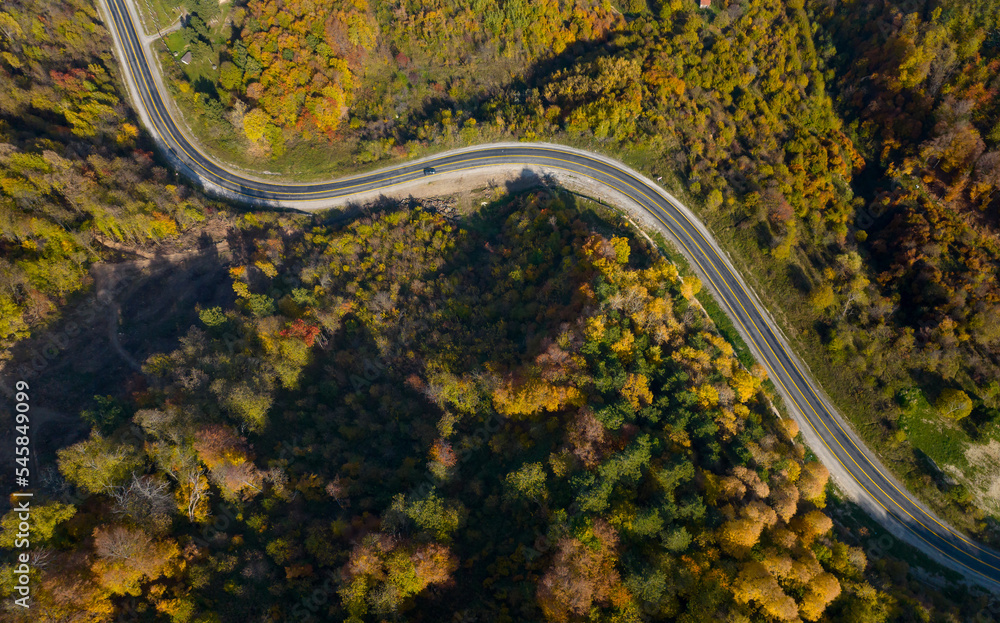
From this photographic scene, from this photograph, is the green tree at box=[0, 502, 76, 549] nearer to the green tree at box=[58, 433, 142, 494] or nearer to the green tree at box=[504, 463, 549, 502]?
the green tree at box=[58, 433, 142, 494]

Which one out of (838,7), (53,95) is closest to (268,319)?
(53,95)

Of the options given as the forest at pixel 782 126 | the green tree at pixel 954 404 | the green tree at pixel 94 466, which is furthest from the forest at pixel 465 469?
the green tree at pixel 954 404

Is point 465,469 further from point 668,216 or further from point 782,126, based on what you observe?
point 782,126

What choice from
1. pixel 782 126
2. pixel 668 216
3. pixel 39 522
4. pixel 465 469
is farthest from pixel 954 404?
pixel 39 522

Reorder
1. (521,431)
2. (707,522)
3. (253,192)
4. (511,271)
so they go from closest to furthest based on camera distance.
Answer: (707,522) → (521,431) → (511,271) → (253,192)

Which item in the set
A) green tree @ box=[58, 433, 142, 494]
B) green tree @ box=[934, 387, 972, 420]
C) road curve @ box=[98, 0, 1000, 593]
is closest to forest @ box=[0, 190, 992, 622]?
green tree @ box=[58, 433, 142, 494]

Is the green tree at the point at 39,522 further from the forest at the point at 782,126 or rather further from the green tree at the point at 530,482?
the forest at the point at 782,126

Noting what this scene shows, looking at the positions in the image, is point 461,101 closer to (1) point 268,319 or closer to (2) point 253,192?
(2) point 253,192
